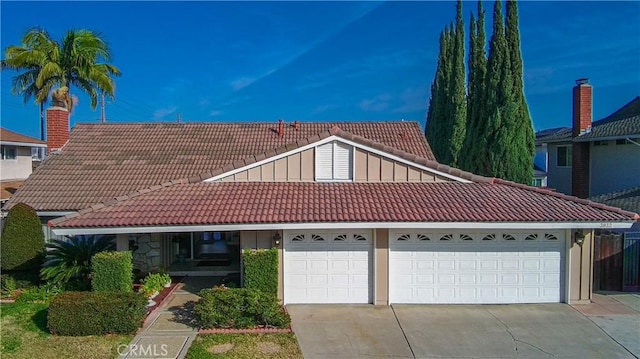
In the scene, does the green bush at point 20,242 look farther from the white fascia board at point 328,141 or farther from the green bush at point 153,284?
the white fascia board at point 328,141

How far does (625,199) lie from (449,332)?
11484 mm

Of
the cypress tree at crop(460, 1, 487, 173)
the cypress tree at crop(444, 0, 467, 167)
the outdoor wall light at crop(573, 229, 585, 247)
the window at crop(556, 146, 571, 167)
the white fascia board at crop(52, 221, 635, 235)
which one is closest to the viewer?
the white fascia board at crop(52, 221, 635, 235)

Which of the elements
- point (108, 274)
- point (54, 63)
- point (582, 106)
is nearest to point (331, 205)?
point (108, 274)

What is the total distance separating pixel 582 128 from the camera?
68.8 ft

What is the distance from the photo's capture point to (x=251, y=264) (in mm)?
10688

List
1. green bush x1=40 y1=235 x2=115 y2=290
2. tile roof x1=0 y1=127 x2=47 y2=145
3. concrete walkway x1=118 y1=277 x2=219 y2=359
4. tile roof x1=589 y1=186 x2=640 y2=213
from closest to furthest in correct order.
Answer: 1. concrete walkway x1=118 y1=277 x2=219 y2=359
2. green bush x1=40 y1=235 x2=115 y2=290
3. tile roof x1=589 y1=186 x2=640 y2=213
4. tile roof x1=0 y1=127 x2=47 y2=145

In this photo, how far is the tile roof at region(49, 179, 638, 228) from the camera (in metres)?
10.5

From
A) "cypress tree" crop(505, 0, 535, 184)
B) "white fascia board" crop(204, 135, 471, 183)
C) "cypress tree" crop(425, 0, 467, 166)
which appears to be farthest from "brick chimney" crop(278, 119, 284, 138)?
"cypress tree" crop(425, 0, 467, 166)

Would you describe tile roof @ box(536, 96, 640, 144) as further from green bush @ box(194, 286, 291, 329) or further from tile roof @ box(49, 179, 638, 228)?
green bush @ box(194, 286, 291, 329)

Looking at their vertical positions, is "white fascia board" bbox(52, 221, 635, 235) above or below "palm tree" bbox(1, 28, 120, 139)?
below

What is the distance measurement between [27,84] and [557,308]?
27.8 meters

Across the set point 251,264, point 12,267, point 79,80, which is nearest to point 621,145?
point 251,264

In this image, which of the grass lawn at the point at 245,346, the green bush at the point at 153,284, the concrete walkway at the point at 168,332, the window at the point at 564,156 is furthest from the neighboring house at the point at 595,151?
the green bush at the point at 153,284

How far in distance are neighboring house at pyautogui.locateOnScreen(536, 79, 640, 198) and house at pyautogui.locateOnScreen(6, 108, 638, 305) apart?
943 centimetres
